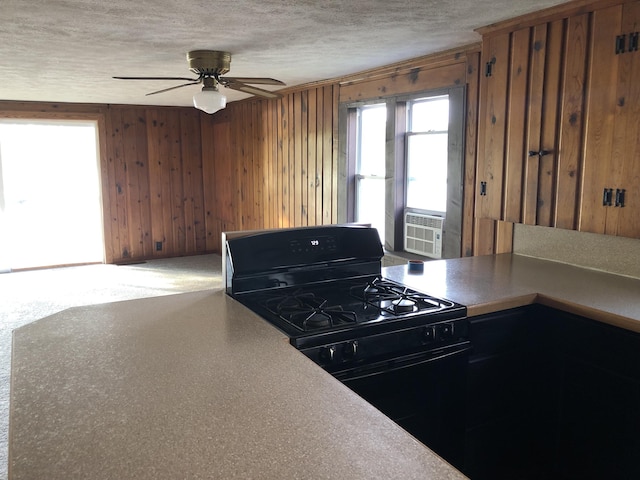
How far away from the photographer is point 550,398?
2.23 m

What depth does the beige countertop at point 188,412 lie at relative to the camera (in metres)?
0.98

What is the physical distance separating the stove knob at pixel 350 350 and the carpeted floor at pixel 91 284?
11.8ft

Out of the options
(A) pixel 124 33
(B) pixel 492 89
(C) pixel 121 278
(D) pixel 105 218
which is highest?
(A) pixel 124 33

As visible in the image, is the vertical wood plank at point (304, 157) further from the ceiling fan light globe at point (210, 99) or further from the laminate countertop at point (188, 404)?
the laminate countertop at point (188, 404)

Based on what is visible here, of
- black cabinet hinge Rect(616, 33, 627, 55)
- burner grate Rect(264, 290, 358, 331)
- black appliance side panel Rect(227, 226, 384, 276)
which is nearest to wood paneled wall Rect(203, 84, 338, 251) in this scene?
black appliance side panel Rect(227, 226, 384, 276)

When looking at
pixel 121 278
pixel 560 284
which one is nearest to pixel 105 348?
pixel 560 284

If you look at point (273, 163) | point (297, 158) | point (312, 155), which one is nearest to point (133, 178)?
point (273, 163)

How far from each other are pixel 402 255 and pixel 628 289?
201cm

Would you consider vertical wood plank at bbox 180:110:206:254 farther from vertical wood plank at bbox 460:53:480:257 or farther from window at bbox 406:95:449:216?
vertical wood plank at bbox 460:53:480:257

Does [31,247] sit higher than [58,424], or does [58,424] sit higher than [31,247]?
[58,424]

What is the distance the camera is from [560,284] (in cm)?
237

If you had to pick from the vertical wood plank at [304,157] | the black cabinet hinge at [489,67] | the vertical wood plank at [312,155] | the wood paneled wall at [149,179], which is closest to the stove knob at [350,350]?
the black cabinet hinge at [489,67]

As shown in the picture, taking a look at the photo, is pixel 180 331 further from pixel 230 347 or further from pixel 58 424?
pixel 58 424

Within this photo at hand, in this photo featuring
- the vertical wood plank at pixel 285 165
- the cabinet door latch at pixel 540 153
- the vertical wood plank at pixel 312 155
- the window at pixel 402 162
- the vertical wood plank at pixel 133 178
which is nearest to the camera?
the cabinet door latch at pixel 540 153
